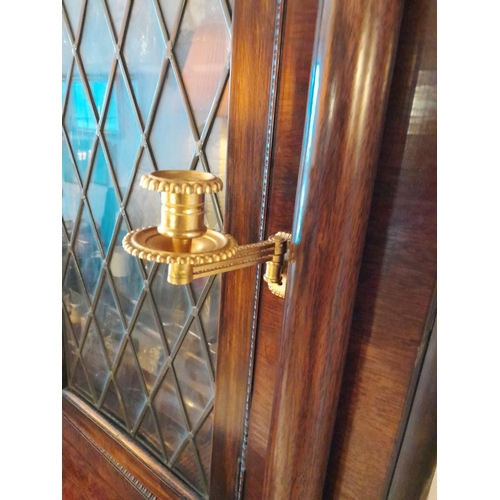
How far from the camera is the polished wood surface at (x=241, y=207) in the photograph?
1.40ft

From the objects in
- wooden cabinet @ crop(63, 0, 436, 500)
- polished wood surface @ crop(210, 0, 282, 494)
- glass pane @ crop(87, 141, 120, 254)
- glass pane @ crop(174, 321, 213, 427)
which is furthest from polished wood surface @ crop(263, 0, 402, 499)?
glass pane @ crop(87, 141, 120, 254)

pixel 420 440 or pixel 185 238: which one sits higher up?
pixel 185 238

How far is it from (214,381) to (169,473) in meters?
0.26

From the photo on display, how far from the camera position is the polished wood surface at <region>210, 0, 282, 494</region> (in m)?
0.43

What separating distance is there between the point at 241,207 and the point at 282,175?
78 millimetres

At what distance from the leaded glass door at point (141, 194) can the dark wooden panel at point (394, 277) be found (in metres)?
0.23

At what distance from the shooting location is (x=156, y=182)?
0.95 ft

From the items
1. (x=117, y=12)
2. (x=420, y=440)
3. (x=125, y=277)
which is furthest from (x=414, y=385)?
(x=117, y=12)

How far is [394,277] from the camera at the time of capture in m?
0.37

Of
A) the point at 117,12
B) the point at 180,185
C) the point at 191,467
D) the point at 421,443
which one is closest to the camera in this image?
the point at 180,185

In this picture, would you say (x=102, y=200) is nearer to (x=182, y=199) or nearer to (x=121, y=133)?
(x=121, y=133)

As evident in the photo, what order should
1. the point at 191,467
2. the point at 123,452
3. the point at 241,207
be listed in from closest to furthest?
1. the point at 241,207
2. the point at 191,467
3. the point at 123,452

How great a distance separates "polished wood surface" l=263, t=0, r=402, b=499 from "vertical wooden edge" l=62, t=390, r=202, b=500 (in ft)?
1.26
